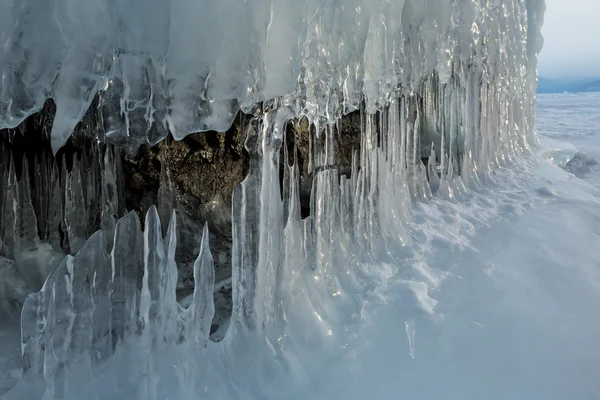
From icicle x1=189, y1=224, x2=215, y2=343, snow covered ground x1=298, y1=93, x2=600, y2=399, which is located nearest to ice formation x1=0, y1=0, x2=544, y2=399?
icicle x1=189, y1=224, x2=215, y2=343

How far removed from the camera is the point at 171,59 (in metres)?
1.87

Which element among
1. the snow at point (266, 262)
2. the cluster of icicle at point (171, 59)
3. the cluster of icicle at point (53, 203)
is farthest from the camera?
the cluster of icicle at point (53, 203)

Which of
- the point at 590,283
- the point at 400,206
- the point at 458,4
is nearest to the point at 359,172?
the point at 400,206

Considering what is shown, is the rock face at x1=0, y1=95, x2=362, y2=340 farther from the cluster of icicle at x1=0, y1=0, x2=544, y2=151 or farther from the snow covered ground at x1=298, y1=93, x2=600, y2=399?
the snow covered ground at x1=298, y1=93, x2=600, y2=399

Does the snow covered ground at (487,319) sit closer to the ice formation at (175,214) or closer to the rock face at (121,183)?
the ice formation at (175,214)

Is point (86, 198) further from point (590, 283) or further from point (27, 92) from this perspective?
point (590, 283)

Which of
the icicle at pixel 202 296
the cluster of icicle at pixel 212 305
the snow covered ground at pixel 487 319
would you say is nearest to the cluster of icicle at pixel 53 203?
the cluster of icicle at pixel 212 305

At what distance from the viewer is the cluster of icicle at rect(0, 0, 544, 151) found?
163 centimetres

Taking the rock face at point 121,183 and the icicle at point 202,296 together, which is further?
the rock face at point 121,183

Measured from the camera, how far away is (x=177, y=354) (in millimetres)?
1938

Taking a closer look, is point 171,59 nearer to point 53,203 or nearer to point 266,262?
point 266,262

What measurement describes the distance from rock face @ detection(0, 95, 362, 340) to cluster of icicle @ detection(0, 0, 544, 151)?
0.38 metres

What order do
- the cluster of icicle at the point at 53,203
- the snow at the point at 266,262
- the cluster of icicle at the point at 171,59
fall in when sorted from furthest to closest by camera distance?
the cluster of icicle at the point at 53,203 → the snow at the point at 266,262 → the cluster of icicle at the point at 171,59

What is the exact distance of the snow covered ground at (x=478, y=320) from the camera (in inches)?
72.2
